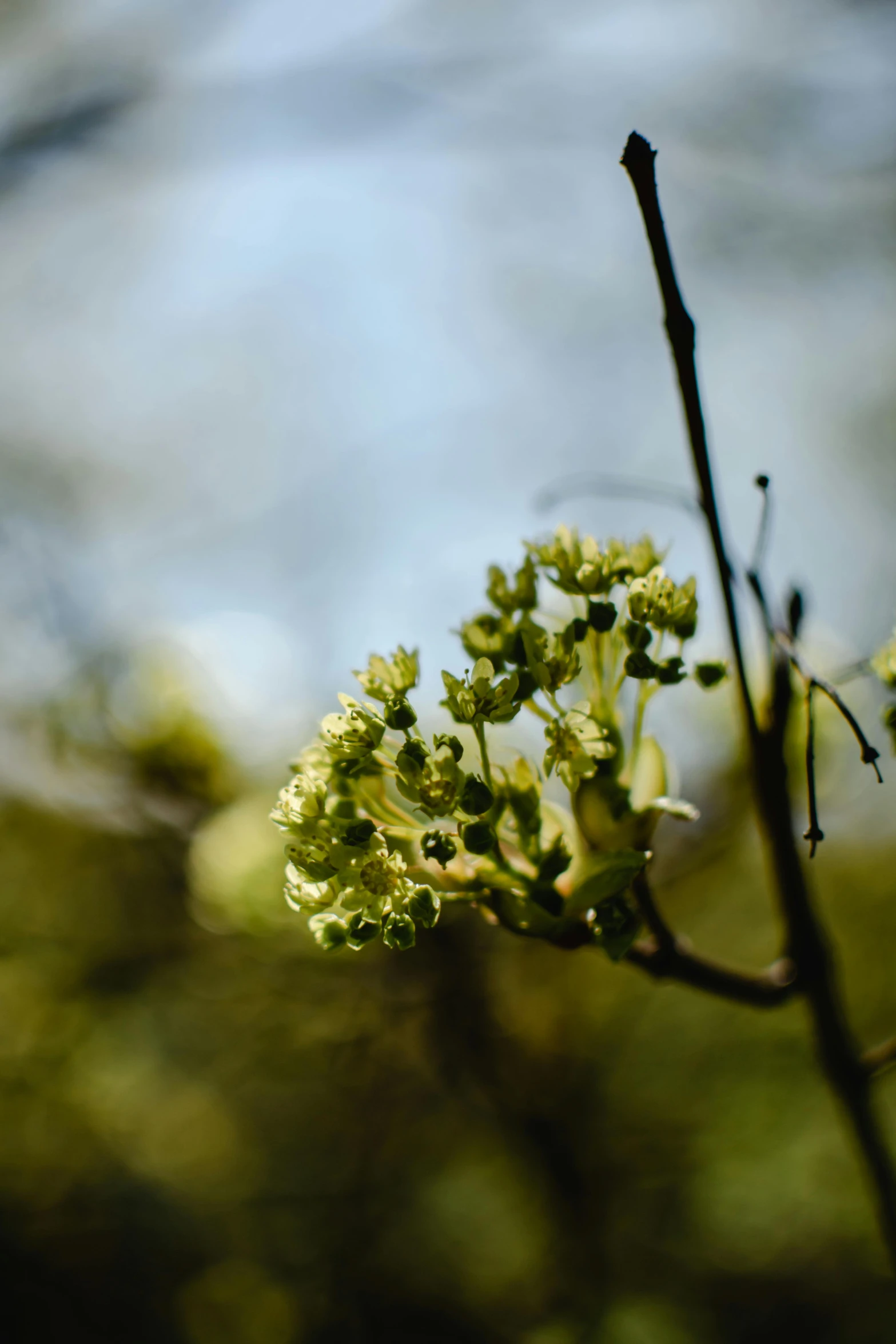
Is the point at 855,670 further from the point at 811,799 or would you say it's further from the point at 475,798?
the point at 475,798

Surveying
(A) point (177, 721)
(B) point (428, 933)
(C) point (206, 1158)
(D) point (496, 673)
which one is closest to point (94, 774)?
(A) point (177, 721)

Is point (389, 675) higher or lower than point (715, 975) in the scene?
higher

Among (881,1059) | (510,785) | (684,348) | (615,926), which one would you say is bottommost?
(881,1059)

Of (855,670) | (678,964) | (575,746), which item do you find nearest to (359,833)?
(575,746)

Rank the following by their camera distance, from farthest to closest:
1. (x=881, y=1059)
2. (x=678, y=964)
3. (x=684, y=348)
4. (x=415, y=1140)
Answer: (x=415, y=1140), (x=881, y=1059), (x=678, y=964), (x=684, y=348)

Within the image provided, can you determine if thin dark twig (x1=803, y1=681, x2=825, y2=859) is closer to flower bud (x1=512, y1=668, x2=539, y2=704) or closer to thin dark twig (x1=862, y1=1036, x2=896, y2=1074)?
flower bud (x1=512, y1=668, x2=539, y2=704)

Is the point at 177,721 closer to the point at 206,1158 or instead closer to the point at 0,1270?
the point at 206,1158

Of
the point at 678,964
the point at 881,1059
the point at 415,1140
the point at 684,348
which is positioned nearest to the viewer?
the point at 684,348

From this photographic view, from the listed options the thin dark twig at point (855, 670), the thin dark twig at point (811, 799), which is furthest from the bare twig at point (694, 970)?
the thin dark twig at point (855, 670)
